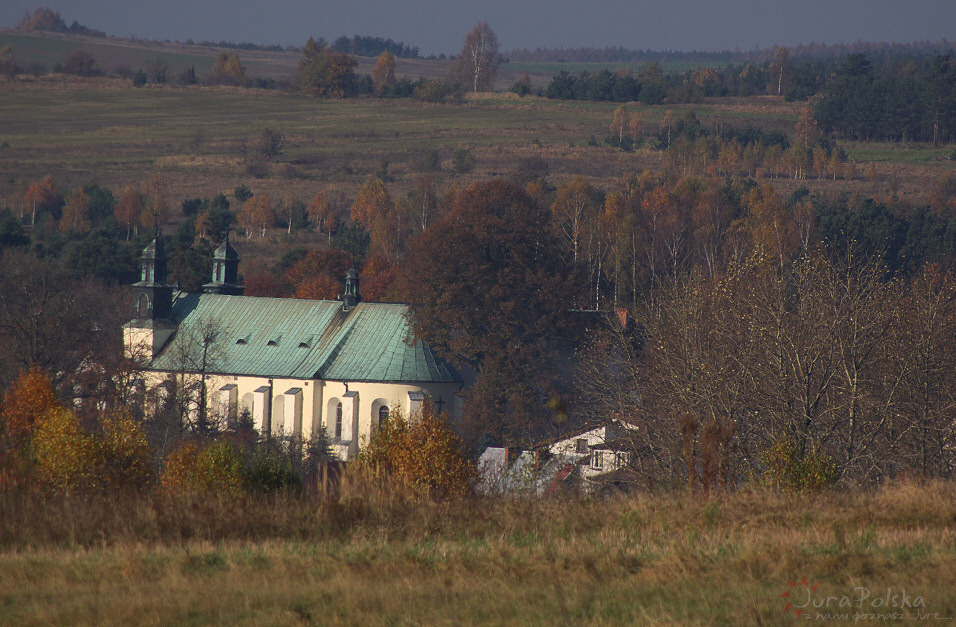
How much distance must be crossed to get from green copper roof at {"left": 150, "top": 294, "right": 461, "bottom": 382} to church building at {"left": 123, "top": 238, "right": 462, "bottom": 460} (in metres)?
0.05

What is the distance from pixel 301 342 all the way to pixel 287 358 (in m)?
1.00

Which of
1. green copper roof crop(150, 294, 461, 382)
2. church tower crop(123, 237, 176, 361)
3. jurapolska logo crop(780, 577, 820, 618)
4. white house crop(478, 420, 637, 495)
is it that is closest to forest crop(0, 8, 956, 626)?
jurapolska logo crop(780, 577, 820, 618)

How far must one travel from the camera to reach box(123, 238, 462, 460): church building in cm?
5100

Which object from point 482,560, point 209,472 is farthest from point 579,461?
point 482,560

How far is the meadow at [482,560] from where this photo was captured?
11617mm

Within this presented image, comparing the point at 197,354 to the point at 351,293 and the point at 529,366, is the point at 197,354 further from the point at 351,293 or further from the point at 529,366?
the point at 529,366

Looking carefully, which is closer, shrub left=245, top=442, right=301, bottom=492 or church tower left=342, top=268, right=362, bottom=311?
shrub left=245, top=442, right=301, bottom=492

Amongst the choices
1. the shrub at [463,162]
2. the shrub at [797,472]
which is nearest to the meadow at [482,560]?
the shrub at [797,472]

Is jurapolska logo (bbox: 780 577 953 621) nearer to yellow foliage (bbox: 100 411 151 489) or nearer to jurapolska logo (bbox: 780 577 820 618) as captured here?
jurapolska logo (bbox: 780 577 820 618)

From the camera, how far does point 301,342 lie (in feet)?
180

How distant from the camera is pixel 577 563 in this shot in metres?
13.1

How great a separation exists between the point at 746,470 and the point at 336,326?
1339 inches

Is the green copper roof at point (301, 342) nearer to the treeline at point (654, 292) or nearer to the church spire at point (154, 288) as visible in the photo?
the church spire at point (154, 288)

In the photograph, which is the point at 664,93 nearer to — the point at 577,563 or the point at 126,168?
the point at 126,168
